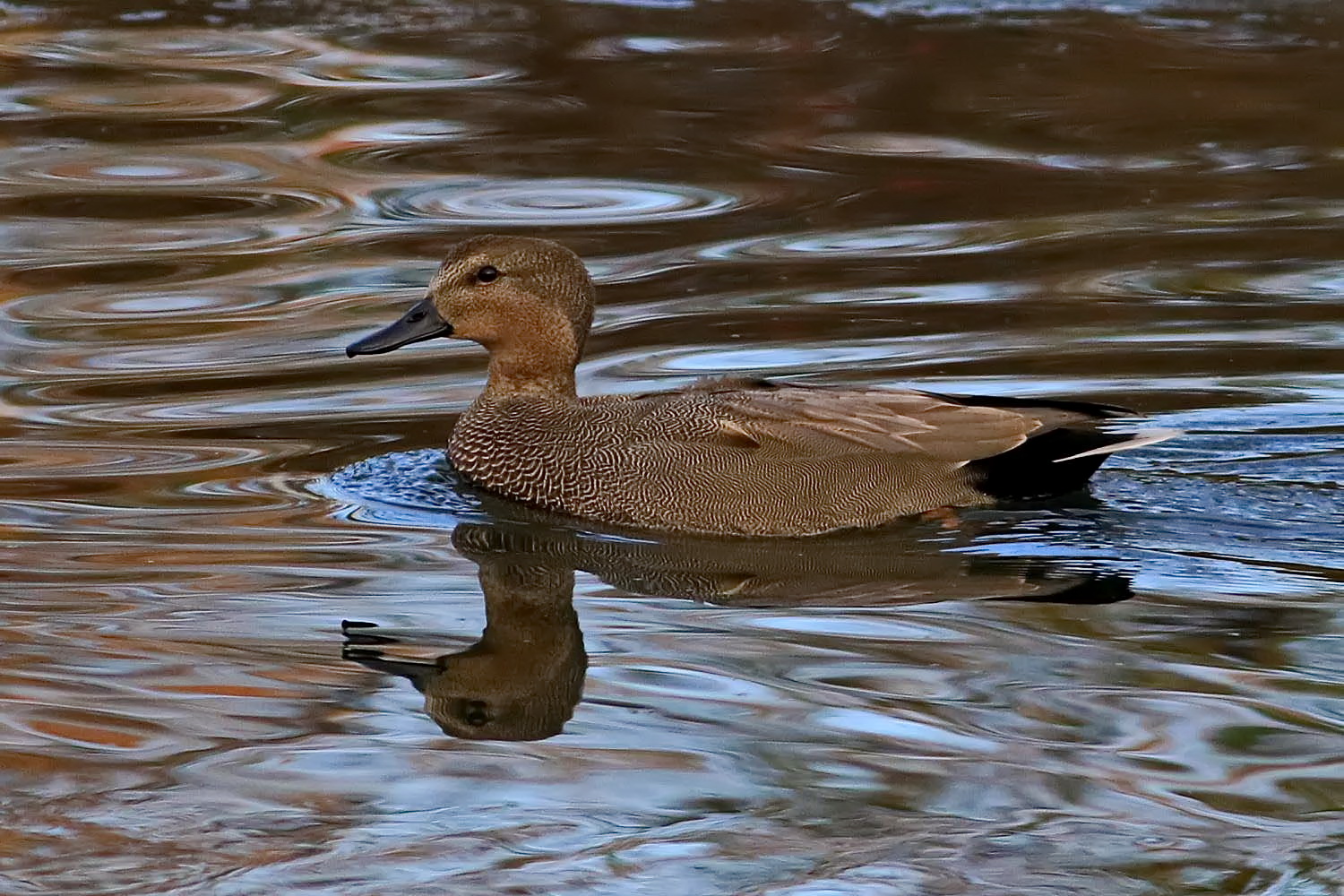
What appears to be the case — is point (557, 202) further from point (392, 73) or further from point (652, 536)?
point (652, 536)

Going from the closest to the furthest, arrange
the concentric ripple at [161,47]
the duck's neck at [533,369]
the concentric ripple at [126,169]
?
1. the duck's neck at [533,369]
2. the concentric ripple at [126,169]
3. the concentric ripple at [161,47]

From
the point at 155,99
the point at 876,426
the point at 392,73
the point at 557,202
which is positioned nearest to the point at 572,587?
the point at 876,426

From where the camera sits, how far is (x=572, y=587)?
6.37 metres

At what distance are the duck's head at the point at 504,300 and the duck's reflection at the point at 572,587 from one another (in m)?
0.74

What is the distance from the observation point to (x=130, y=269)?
10211mm

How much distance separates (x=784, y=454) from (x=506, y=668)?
5.19 ft

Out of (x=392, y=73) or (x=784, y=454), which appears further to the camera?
(x=392, y=73)

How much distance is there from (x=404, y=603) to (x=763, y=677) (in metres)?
1.15

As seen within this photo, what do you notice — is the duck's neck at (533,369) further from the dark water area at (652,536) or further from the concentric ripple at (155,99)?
the concentric ripple at (155,99)

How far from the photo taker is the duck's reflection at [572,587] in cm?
536

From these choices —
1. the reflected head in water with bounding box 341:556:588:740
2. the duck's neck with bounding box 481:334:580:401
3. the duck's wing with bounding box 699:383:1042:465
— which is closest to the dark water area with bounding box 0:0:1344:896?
the reflected head in water with bounding box 341:556:588:740

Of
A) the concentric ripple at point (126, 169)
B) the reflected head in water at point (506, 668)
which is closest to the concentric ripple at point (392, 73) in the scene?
the concentric ripple at point (126, 169)

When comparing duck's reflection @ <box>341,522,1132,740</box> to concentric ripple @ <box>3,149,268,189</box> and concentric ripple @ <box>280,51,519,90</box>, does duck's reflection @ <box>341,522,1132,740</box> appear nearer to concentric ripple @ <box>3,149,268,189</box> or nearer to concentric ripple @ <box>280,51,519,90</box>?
concentric ripple @ <box>3,149,268,189</box>

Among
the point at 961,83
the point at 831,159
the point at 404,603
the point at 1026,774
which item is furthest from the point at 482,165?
the point at 1026,774
